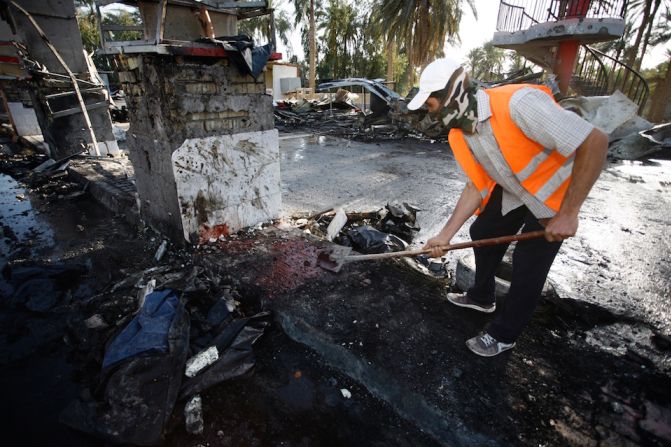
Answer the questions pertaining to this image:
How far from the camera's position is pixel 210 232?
9.65 feet

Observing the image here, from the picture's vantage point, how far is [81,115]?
6.38 metres

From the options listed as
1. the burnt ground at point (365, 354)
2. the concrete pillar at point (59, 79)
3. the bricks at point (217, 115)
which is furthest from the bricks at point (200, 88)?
the concrete pillar at point (59, 79)

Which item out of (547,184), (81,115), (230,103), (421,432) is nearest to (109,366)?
(421,432)

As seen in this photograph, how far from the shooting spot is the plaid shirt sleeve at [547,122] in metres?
1.43

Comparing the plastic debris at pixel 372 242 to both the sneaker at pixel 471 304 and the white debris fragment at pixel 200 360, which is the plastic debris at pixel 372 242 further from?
the white debris fragment at pixel 200 360

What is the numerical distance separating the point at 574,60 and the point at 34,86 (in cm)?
1346

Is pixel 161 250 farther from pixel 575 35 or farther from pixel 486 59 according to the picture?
pixel 486 59

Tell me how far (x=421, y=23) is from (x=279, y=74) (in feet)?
40.2

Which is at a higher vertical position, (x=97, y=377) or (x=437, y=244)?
(x=437, y=244)

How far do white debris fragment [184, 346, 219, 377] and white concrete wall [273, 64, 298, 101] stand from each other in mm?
23990

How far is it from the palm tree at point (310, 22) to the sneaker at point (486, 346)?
22.5 m

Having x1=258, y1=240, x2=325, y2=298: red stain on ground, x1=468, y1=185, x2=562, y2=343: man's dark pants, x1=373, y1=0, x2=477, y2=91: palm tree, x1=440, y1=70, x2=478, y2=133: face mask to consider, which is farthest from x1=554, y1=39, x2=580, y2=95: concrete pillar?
x1=258, y1=240, x2=325, y2=298: red stain on ground

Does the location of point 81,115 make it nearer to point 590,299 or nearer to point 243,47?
point 243,47

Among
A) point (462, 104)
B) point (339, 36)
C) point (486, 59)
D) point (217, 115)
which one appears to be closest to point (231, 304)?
point (217, 115)
